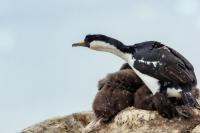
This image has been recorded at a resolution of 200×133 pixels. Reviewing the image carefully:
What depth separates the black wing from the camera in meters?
12.3

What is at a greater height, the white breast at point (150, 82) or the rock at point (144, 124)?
the white breast at point (150, 82)

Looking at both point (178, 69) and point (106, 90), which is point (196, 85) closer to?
point (178, 69)

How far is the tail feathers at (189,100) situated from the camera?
12.1 m

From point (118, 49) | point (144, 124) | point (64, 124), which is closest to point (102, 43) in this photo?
point (118, 49)

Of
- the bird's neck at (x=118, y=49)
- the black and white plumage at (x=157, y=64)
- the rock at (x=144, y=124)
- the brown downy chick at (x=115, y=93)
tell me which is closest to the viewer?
the rock at (x=144, y=124)

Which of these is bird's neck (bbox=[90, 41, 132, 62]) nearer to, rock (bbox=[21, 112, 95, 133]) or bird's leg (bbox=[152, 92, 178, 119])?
bird's leg (bbox=[152, 92, 178, 119])

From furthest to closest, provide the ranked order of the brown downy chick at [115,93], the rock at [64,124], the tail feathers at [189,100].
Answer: the rock at [64,124] < the brown downy chick at [115,93] < the tail feathers at [189,100]

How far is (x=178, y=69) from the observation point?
1228 centimetres

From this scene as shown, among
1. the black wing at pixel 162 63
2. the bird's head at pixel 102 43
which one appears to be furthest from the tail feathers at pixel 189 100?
the bird's head at pixel 102 43

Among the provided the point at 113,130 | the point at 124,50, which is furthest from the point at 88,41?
the point at 113,130

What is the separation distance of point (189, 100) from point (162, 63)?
733 millimetres

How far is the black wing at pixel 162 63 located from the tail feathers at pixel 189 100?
6.8 inches

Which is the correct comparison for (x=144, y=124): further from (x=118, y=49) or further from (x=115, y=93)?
(x=118, y=49)

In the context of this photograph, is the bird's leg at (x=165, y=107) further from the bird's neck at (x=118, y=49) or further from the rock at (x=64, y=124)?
the rock at (x=64, y=124)
